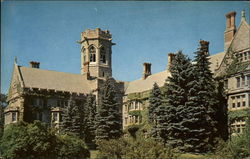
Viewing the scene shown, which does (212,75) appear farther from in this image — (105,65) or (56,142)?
(105,65)

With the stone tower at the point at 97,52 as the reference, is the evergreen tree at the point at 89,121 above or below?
below

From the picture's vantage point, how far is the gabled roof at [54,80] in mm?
46281

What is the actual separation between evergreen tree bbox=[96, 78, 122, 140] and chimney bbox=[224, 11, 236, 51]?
13880 mm

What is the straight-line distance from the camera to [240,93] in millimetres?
30391

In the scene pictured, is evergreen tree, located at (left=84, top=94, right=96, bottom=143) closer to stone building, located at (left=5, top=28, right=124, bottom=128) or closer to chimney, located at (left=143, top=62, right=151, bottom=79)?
stone building, located at (left=5, top=28, right=124, bottom=128)

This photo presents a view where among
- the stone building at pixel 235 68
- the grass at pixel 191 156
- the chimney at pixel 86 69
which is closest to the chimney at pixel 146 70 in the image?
the chimney at pixel 86 69

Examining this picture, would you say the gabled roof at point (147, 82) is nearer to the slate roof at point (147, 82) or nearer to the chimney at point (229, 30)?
the slate roof at point (147, 82)

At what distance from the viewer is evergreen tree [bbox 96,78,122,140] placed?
1537 inches

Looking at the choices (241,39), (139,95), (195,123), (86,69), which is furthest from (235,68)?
(86,69)

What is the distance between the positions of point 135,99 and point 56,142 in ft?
65.8

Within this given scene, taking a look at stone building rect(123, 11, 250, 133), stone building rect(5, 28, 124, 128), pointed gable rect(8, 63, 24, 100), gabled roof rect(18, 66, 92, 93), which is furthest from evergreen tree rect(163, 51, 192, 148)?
pointed gable rect(8, 63, 24, 100)

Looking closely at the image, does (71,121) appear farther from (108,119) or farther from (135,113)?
(135,113)

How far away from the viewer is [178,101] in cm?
2972

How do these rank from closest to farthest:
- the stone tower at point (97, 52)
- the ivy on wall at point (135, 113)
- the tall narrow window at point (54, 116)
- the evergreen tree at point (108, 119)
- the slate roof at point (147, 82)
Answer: the evergreen tree at point (108, 119) → the ivy on wall at point (135, 113) → the slate roof at point (147, 82) → the tall narrow window at point (54, 116) → the stone tower at point (97, 52)
